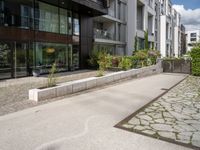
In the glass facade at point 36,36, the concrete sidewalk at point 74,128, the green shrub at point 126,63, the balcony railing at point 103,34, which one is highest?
the balcony railing at point 103,34

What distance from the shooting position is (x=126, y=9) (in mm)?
31578

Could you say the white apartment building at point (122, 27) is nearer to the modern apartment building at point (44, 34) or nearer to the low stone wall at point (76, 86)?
the modern apartment building at point (44, 34)

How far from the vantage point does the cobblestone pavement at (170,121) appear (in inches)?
193

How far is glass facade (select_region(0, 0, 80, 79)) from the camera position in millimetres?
13109

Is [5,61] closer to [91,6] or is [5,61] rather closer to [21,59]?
[21,59]

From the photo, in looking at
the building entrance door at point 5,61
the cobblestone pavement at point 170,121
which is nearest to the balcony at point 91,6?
the building entrance door at point 5,61

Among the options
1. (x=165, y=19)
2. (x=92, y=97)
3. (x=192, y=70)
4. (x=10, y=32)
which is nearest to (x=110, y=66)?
(x=192, y=70)

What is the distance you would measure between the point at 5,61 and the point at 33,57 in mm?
2326

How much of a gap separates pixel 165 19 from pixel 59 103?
4657 cm

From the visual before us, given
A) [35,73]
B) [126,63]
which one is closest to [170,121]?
[35,73]

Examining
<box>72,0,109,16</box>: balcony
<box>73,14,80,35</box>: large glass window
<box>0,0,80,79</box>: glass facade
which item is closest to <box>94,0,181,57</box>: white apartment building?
<box>73,14,80,35</box>: large glass window

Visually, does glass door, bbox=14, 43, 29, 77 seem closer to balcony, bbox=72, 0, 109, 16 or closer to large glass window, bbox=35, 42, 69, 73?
large glass window, bbox=35, 42, 69, 73

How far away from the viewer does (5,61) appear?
42.5 feet

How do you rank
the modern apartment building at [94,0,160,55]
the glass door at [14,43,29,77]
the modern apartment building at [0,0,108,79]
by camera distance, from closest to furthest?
1. the modern apartment building at [0,0,108,79]
2. the glass door at [14,43,29,77]
3. the modern apartment building at [94,0,160,55]
